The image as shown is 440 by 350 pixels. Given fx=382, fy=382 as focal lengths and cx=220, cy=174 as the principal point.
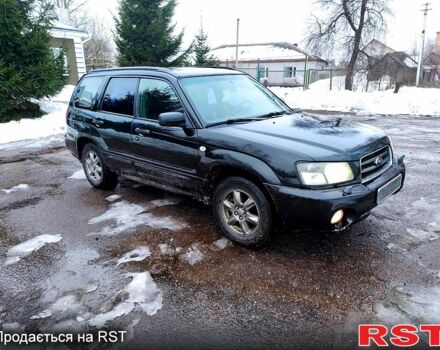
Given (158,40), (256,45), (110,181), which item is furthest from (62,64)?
(256,45)

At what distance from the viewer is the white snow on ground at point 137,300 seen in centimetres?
291

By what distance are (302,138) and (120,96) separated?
2653mm

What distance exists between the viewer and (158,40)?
18109 millimetres

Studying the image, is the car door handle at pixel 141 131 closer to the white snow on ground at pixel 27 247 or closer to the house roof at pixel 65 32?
the white snow on ground at pixel 27 247

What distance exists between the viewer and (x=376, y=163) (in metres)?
3.69

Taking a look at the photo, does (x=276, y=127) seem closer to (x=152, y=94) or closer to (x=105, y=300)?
(x=152, y=94)

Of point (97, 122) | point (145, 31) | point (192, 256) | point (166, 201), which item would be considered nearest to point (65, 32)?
point (145, 31)

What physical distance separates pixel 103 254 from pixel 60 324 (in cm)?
109

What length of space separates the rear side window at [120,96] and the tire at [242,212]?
181 centimetres

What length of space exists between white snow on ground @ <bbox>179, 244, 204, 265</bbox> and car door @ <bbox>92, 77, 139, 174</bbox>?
1.62 m

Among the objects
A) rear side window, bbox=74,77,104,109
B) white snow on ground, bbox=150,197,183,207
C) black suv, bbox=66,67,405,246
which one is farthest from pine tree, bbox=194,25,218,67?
white snow on ground, bbox=150,197,183,207

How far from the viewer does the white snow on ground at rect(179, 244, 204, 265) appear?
3693 millimetres

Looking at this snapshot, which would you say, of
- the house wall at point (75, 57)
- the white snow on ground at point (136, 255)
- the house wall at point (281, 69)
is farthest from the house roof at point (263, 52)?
the white snow on ground at point (136, 255)

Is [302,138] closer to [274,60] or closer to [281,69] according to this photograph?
[281,69]
